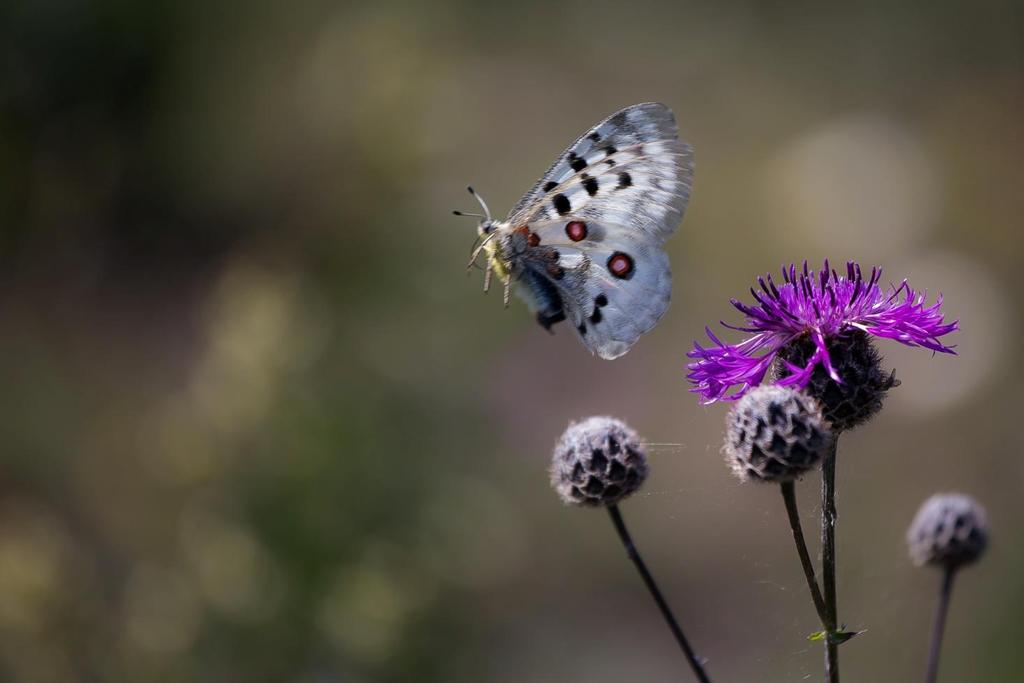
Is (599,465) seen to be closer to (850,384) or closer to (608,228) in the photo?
(850,384)

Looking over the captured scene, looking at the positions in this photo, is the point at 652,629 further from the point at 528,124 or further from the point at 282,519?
the point at 528,124

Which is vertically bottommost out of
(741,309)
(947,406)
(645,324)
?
(741,309)

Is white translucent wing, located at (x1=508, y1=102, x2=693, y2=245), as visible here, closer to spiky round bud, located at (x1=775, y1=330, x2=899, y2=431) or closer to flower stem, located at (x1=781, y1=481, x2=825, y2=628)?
spiky round bud, located at (x1=775, y1=330, x2=899, y2=431)

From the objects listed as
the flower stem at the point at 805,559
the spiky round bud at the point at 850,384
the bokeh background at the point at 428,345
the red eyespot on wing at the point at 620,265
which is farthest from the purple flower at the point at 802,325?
the bokeh background at the point at 428,345

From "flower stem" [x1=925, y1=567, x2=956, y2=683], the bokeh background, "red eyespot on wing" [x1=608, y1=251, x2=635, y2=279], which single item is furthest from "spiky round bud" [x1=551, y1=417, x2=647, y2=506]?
the bokeh background

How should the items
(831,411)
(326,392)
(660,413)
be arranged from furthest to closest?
(660,413) → (326,392) → (831,411)

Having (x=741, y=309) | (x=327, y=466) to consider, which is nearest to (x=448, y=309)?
(x=327, y=466)
